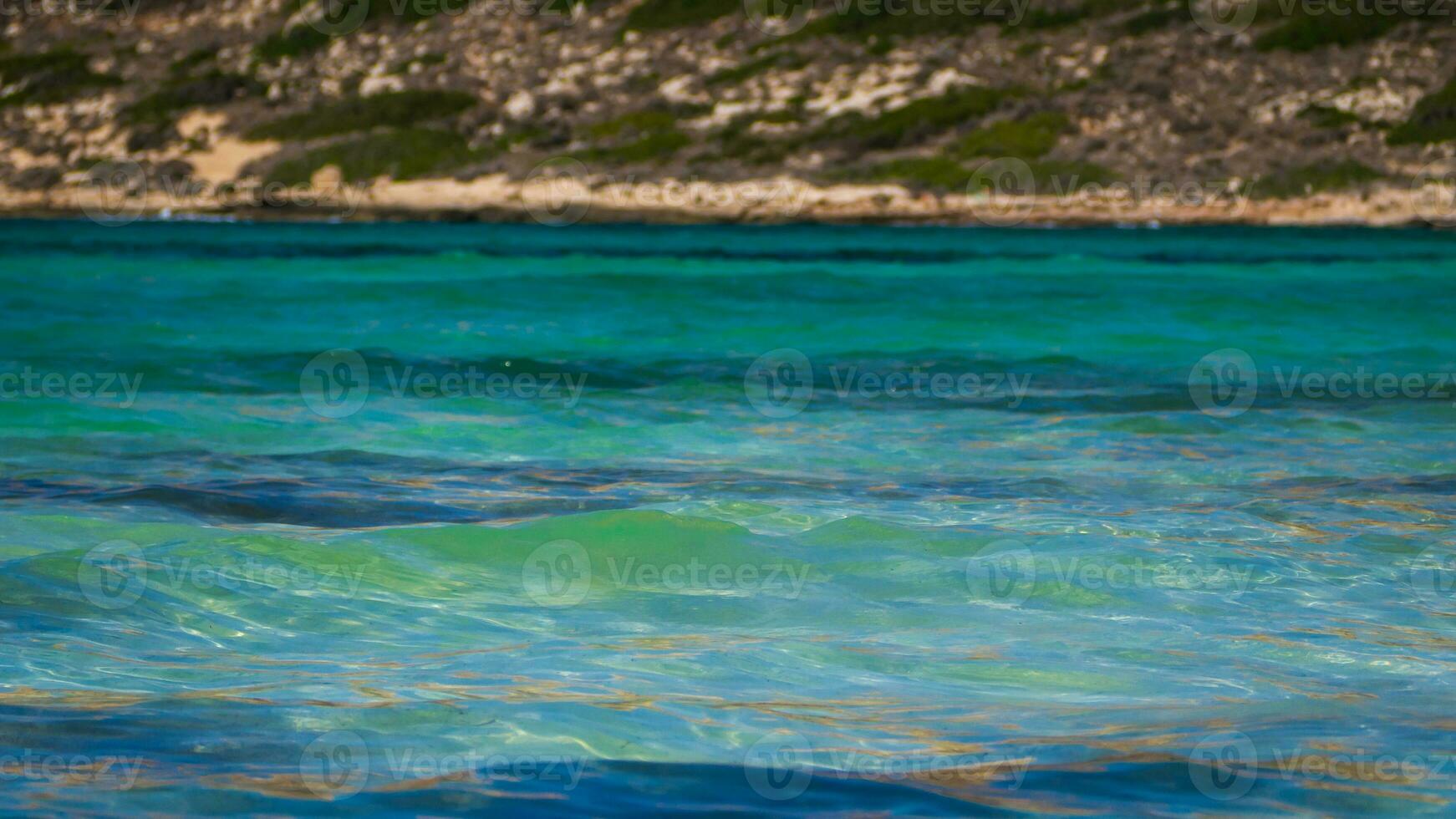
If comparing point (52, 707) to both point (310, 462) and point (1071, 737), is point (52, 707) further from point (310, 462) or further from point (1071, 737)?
point (310, 462)

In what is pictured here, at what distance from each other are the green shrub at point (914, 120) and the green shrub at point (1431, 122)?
2380 centimetres

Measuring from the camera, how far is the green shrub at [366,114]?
110250 millimetres

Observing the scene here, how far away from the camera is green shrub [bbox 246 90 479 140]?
4341 inches

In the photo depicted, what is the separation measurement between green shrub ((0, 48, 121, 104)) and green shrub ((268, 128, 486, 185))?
794 inches

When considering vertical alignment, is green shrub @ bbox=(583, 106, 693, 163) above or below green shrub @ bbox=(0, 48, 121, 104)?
below

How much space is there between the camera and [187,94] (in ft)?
372

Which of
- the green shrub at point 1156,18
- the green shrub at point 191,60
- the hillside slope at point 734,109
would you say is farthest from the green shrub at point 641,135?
the green shrub at point 191,60

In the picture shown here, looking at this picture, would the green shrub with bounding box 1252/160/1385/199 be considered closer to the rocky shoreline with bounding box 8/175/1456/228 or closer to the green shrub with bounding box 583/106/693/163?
the rocky shoreline with bounding box 8/175/1456/228

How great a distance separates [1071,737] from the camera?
6.61 meters

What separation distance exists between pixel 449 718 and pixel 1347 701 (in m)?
3.93

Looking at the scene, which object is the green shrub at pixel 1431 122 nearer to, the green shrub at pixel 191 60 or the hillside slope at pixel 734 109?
the hillside slope at pixel 734 109

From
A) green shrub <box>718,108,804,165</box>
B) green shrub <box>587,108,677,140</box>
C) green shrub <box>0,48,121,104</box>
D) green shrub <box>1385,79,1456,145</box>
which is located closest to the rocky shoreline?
green shrub <box>718,108,804,165</box>

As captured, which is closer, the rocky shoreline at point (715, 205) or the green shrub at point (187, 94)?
the rocky shoreline at point (715, 205)

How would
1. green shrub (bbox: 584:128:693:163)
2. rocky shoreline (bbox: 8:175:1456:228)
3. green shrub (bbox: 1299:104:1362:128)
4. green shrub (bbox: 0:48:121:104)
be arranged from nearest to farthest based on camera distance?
rocky shoreline (bbox: 8:175:1456:228) < green shrub (bbox: 1299:104:1362:128) < green shrub (bbox: 584:128:693:163) < green shrub (bbox: 0:48:121:104)
